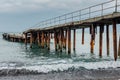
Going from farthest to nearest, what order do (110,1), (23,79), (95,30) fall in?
(95,30)
(110,1)
(23,79)

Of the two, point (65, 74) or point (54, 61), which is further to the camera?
point (54, 61)

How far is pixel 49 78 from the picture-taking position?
16.4 m

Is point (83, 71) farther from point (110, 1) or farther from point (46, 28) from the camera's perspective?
point (46, 28)

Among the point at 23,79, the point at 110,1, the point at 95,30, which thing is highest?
the point at 110,1

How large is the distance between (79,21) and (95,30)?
1.97 meters

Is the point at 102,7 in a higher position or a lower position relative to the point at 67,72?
higher

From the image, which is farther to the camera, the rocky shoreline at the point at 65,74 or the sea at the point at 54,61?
the sea at the point at 54,61

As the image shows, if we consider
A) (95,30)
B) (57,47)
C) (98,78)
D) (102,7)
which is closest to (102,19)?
(102,7)

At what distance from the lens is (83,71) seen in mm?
18641

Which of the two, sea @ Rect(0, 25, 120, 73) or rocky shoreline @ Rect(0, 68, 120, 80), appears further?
sea @ Rect(0, 25, 120, 73)

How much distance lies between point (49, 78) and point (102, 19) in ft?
35.7

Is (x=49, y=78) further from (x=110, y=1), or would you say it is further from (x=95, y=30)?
(x=95, y=30)

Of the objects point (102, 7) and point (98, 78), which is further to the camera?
point (102, 7)

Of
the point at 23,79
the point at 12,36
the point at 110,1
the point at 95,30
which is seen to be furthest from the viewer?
the point at 12,36
